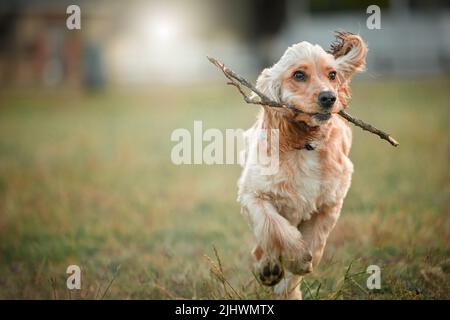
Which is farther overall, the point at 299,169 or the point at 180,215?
the point at 180,215

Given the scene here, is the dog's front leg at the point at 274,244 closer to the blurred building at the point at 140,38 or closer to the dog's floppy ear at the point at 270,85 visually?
the dog's floppy ear at the point at 270,85

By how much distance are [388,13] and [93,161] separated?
1266 centimetres

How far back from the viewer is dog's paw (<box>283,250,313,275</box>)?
3.38m

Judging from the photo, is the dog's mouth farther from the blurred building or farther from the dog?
the blurred building

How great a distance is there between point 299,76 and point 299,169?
1.56 ft

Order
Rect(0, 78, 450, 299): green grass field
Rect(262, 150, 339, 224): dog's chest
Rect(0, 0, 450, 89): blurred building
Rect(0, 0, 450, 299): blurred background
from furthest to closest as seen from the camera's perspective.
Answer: Rect(0, 0, 450, 89): blurred building < Rect(0, 0, 450, 299): blurred background < Rect(0, 78, 450, 299): green grass field < Rect(262, 150, 339, 224): dog's chest

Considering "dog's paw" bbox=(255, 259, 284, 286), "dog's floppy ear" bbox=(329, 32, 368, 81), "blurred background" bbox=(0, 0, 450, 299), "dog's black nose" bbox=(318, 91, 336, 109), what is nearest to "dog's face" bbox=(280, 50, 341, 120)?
"dog's black nose" bbox=(318, 91, 336, 109)

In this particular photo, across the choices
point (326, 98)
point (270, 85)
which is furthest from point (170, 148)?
point (326, 98)

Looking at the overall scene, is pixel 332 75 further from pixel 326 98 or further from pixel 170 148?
pixel 170 148

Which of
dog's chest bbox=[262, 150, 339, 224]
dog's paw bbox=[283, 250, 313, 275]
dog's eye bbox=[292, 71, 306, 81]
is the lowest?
dog's paw bbox=[283, 250, 313, 275]

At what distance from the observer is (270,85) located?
3.61 metres

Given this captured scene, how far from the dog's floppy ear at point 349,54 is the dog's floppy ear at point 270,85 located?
32 cm

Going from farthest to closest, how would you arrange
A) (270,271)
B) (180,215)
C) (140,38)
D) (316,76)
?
(140,38)
(180,215)
(270,271)
(316,76)

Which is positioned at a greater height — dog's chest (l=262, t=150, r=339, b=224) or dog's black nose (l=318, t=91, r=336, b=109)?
dog's black nose (l=318, t=91, r=336, b=109)
